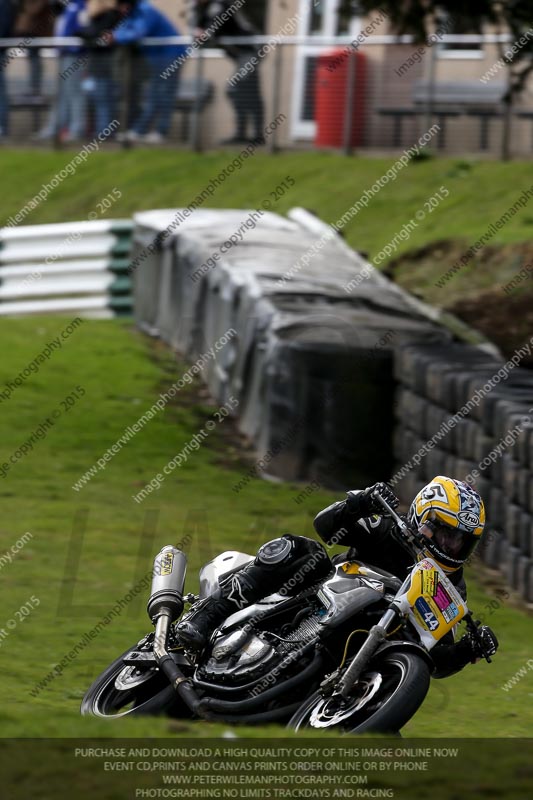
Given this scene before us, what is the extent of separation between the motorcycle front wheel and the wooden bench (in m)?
16.1

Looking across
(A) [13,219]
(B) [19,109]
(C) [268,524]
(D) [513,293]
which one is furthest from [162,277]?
(B) [19,109]

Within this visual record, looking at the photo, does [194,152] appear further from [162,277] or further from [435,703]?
[435,703]

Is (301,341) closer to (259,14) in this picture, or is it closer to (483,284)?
(483,284)

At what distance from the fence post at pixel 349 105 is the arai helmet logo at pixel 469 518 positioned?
17.6 m

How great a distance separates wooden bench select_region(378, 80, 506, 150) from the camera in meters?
22.0

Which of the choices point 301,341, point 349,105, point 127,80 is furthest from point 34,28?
point 301,341

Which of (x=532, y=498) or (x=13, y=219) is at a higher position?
(x=532, y=498)

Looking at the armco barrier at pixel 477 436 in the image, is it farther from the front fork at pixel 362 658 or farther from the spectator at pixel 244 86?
the spectator at pixel 244 86

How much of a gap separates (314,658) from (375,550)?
0.62m

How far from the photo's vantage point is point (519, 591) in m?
10.2

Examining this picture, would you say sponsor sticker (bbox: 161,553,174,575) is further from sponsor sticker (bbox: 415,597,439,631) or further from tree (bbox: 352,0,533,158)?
tree (bbox: 352,0,533,158)

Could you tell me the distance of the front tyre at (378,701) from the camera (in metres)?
5.86

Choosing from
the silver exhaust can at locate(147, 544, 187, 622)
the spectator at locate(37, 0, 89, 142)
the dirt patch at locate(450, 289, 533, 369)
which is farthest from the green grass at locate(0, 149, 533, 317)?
the silver exhaust can at locate(147, 544, 187, 622)

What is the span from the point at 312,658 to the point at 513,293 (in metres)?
11.5
